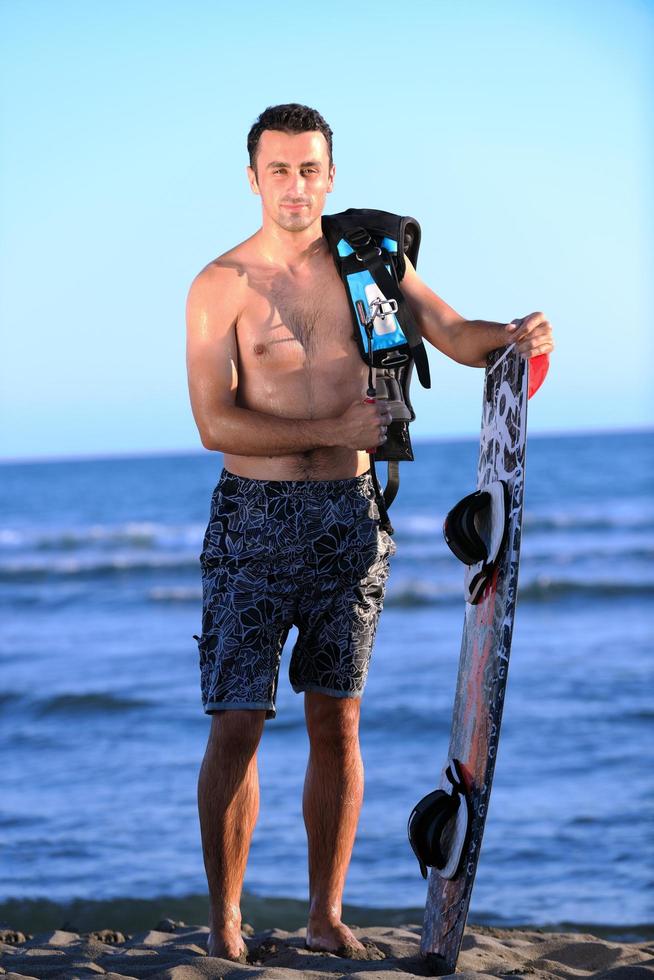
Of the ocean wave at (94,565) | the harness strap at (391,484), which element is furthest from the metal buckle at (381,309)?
the ocean wave at (94,565)

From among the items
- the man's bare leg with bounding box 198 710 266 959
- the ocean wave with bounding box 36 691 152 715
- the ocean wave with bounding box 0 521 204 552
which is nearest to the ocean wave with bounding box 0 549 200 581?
the ocean wave with bounding box 0 521 204 552

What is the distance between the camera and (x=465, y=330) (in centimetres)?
334

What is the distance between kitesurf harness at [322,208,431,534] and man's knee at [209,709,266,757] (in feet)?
2.11

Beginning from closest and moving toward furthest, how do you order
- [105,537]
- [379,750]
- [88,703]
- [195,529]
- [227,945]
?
[227,945] < [379,750] < [88,703] < [105,537] < [195,529]

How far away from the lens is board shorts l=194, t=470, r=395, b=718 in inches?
127

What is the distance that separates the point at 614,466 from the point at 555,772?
31786 millimetres

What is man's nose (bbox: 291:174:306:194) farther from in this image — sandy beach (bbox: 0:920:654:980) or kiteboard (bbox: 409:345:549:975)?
sandy beach (bbox: 0:920:654:980)

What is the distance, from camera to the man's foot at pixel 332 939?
331cm

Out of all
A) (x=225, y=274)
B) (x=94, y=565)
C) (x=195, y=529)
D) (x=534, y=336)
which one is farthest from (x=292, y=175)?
(x=195, y=529)

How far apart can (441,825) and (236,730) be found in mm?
591

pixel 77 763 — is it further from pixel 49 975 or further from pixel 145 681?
pixel 49 975

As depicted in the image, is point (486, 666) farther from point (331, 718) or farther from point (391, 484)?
point (391, 484)

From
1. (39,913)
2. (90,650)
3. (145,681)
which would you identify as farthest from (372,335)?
(90,650)

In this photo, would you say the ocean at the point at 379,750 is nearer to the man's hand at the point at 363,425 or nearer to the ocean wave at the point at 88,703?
the ocean wave at the point at 88,703
